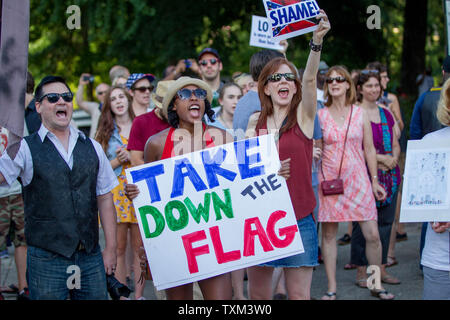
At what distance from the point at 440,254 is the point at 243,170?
132 centimetres

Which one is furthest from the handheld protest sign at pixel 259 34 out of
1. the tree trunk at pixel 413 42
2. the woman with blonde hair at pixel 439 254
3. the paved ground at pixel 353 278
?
the tree trunk at pixel 413 42

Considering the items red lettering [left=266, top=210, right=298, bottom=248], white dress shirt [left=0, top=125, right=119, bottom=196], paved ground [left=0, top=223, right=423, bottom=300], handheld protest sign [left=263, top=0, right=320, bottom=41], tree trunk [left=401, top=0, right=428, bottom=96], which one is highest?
tree trunk [left=401, top=0, right=428, bottom=96]

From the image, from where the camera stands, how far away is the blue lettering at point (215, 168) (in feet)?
14.1

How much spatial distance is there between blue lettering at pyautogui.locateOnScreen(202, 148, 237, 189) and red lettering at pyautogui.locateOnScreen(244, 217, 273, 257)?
1.04 feet

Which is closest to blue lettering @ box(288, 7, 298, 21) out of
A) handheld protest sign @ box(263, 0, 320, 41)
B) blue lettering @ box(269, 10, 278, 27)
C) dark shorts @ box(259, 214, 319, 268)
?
handheld protest sign @ box(263, 0, 320, 41)

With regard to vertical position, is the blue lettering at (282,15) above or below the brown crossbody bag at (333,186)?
above

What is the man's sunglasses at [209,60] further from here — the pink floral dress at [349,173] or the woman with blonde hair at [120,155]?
the pink floral dress at [349,173]

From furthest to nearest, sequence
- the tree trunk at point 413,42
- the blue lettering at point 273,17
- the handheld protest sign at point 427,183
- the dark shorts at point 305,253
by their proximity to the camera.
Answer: the tree trunk at point 413,42, the dark shorts at point 305,253, the blue lettering at point 273,17, the handheld protest sign at point 427,183

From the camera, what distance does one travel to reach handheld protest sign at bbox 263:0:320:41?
14.1 feet

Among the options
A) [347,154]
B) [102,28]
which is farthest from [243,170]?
[102,28]

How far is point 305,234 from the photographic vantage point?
182 inches

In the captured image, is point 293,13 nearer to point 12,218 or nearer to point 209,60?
point 209,60

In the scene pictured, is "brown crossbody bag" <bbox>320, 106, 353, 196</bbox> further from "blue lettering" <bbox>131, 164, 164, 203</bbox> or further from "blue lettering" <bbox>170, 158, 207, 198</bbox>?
"blue lettering" <bbox>131, 164, 164, 203</bbox>
